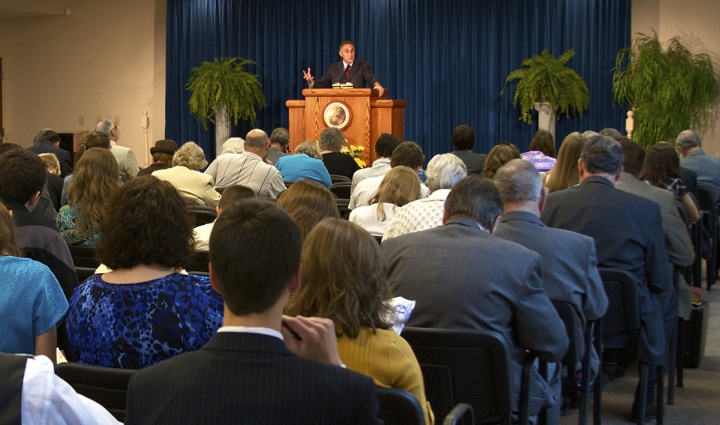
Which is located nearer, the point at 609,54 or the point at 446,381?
the point at 446,381

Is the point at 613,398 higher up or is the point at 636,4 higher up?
the point at 636,4

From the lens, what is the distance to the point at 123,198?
2832 mm

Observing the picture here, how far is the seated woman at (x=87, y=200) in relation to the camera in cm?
488

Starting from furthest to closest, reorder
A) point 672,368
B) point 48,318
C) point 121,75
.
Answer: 1. point 121,75
2. point 672,368
3. point 48,318

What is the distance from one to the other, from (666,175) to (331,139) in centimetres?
412

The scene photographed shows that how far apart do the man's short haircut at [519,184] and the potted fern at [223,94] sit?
10.7 m

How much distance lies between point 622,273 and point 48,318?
2350 millimetres

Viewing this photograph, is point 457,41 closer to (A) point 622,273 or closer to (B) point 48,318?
(A) point 622,273

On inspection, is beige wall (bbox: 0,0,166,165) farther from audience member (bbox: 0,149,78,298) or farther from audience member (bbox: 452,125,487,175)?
audience member (bbox: 0,149,78,298)

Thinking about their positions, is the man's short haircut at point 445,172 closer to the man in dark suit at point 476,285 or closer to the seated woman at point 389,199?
the seated woman at point 389,199

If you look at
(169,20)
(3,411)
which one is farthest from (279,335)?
(169,20)

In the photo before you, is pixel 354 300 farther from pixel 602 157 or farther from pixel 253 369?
pixel 602 157

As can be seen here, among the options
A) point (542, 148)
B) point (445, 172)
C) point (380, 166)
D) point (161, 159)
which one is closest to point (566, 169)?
point (445, 172)

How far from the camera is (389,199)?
17.1 ft
